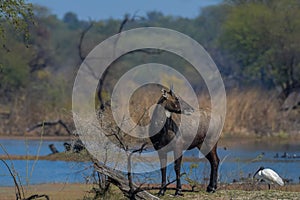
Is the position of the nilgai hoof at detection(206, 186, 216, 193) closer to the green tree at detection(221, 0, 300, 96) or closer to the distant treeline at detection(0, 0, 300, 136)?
the distant treeline at detection(0, 0, 300, 136)

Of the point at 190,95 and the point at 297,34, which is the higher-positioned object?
the point at 297,34

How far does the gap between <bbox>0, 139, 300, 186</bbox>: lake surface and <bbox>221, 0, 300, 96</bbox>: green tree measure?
1660cm

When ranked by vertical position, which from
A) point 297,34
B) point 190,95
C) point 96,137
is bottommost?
point 96,137

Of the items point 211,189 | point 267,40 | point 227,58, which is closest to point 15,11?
point 211,189

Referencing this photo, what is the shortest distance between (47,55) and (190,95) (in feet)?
174

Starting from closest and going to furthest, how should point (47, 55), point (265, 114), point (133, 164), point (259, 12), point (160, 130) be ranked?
point (160, 130) → point (133, 164) → point (265, 114) → point (259, 12) → point (47, 55)

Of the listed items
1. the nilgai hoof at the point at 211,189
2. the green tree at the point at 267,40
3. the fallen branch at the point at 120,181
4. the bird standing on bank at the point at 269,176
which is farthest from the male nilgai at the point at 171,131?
the green tree at the point at 267,40

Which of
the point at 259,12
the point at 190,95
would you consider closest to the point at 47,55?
the point at 259,12

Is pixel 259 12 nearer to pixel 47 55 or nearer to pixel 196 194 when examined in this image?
pixel 47 55

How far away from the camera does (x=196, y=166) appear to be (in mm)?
18094

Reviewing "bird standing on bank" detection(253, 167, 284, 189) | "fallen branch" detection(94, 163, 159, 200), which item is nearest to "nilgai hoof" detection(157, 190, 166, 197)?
"fallen branch" detection(94, 163, 159, 200)

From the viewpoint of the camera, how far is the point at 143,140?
16438 millimetres

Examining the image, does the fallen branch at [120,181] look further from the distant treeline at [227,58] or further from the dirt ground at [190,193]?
the distant treeline at [227,58]

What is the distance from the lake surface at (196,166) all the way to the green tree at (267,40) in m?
16.6
